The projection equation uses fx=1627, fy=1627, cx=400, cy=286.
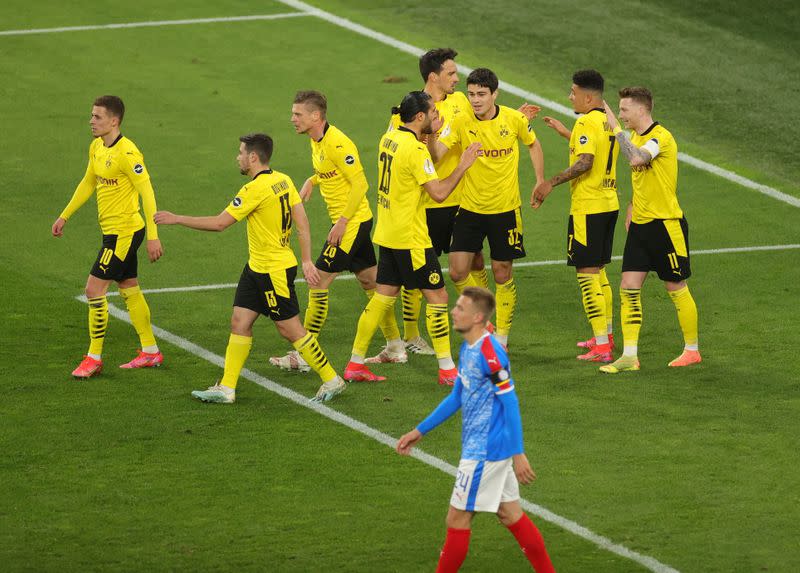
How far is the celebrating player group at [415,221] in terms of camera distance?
45.5ft

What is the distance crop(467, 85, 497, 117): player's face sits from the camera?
15070mm

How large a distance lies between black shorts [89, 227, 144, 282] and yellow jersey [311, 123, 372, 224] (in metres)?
1.79

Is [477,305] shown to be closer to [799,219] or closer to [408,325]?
[408,325]

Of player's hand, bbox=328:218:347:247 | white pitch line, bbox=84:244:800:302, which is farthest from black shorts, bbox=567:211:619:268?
white pitch line, bbox=84:244:800:302

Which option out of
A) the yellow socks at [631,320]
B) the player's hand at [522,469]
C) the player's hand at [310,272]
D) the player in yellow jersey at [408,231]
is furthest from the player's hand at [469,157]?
the player's hand at [522,469]

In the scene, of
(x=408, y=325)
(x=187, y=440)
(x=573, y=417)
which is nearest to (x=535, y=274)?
(x=408, y=325)

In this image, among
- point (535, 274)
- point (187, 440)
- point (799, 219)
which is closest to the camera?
point (187, 440)

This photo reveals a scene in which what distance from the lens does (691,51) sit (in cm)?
2695

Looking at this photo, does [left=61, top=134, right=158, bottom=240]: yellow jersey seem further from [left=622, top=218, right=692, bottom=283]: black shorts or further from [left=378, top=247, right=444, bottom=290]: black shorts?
[left=622, top=218, right=692, bottom=283]: black shorts

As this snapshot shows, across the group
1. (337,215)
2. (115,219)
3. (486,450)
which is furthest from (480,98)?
(486,450)

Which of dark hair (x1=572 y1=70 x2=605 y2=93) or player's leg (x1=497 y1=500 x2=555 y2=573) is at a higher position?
dark hair (x1=572 y1=70 x2=605 y2=93)

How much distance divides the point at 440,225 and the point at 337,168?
1.48m

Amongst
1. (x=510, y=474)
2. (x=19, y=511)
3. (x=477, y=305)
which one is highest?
(x=477, y=305)

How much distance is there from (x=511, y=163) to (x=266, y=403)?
3.45m
